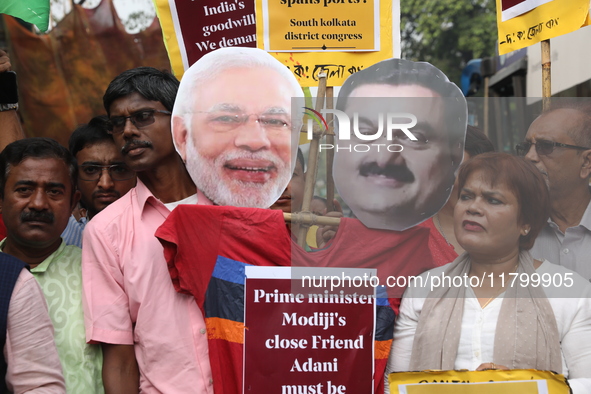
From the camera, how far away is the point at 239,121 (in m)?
2.39

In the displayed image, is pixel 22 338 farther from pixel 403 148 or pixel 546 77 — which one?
pixel 546 77

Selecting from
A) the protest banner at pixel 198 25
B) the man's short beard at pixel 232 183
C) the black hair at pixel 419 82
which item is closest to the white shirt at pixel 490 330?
the black hair at pixel 419 82

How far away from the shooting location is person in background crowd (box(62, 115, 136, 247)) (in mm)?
2779

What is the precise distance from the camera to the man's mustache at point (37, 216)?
2.32 m

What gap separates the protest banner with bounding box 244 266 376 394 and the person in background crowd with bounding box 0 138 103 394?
0.56m

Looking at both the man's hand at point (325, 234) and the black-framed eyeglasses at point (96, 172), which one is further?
the black-framed eyeglasses at point (96, 172)

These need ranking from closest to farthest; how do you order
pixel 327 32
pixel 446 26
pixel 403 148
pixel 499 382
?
pixel 499 382, pixel 403 148, pixel 327 32, pixel 446 26

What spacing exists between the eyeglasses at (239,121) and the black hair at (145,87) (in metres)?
0.15

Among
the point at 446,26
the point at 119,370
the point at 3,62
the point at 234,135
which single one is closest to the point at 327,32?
the point at 234,135

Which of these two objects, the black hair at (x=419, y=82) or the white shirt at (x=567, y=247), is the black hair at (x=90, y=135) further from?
the white shirt at (x=567, y=247)

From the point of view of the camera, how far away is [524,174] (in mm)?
2174

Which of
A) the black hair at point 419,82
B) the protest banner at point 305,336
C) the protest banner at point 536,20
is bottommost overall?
the protest banner at point 305,336

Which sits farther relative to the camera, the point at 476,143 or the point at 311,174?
the point at 311,174

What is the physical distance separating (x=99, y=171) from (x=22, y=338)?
100 centimetres
